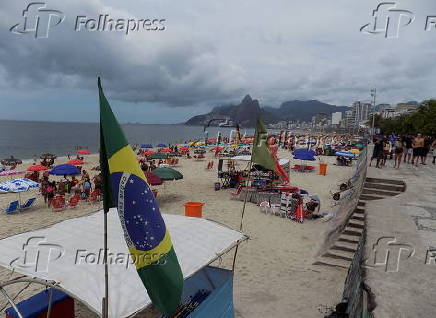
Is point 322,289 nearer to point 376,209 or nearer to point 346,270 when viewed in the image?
point 346,270

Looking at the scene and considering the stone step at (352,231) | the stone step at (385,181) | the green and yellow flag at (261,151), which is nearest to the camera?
the green and yellow flag at (261,151)

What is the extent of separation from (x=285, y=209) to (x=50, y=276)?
33.3ft

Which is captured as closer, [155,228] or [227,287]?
[155,228]

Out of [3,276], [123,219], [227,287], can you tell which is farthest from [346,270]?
[3,276]

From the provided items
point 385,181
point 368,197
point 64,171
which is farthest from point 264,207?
point 64,171

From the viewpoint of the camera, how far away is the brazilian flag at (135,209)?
3.12 meters

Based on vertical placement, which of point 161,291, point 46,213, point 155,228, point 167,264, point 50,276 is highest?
point 155,228

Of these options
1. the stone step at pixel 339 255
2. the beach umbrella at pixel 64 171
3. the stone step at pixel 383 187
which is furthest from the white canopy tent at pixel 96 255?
the beach umbrella at pixel 64 171

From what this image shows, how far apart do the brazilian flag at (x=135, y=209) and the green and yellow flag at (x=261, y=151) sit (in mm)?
4715

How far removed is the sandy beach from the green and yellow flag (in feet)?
9.18

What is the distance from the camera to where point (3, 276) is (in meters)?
7.76

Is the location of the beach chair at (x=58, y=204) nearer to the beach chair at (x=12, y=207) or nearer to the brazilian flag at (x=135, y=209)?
the beach chair at (x=12, y=207)

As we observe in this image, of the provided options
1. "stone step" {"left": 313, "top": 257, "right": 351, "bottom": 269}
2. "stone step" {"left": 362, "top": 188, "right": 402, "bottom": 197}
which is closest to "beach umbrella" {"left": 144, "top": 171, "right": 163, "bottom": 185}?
"stone step" {"left": 313, "top": 257, "right": 351, "bottom": 269}

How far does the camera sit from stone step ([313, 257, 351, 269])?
8312mm
